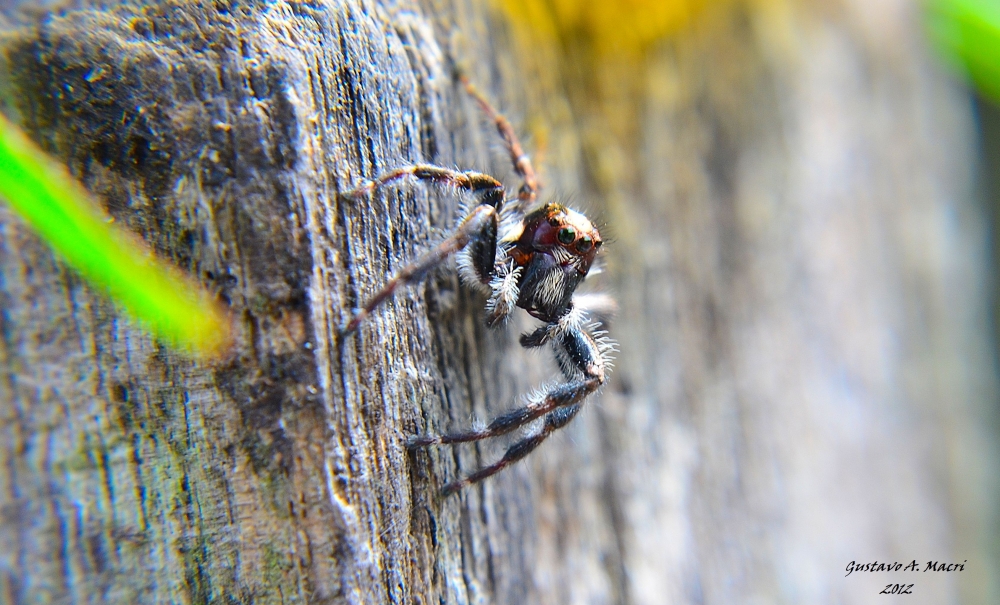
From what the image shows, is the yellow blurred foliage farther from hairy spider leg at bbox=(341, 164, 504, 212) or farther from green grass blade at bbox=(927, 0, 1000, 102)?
green grass blade at bbox=(927, 0, 1000, 102)

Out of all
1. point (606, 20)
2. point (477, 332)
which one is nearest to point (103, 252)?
point (477, 332)

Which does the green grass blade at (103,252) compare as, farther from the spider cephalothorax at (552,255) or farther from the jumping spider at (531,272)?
the spider cephalothorax at (552,255)

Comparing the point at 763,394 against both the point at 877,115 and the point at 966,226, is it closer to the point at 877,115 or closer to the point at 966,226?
the point at 877,115

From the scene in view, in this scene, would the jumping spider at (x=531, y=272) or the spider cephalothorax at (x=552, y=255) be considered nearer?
the jumping spider at (x=531, y=272)

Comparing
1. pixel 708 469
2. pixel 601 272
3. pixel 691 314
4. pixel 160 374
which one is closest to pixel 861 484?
pixel 708 469

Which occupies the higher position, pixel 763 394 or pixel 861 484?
pixel 763 394

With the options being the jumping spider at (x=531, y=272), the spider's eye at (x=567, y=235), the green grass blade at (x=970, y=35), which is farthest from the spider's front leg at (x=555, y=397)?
the green grass blade at (x=970, y=35)

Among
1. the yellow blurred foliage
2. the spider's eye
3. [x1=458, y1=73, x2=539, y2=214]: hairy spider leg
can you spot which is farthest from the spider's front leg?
the yellow blurred foliage
